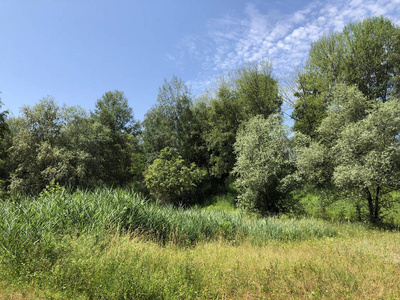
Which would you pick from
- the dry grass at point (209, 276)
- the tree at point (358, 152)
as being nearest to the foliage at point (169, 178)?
the tree at point (358, 152)

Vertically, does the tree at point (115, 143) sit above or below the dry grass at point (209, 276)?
above

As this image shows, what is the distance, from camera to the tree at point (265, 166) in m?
14.5

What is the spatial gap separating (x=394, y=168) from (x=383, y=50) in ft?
50.5

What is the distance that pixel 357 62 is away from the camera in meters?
20.0

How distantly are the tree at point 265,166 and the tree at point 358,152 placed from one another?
4.40 feet

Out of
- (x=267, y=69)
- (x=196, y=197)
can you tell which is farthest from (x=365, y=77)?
(x=196, y=197)

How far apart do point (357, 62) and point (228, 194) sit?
18.9 meters

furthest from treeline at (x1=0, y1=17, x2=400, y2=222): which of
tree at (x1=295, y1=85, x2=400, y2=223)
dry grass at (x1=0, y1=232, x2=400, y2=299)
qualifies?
dry grass at (x1=0, y1=232, x2=400, y2=299)

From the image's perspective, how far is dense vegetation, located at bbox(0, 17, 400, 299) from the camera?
4277 mm

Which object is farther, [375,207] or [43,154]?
[43,154]

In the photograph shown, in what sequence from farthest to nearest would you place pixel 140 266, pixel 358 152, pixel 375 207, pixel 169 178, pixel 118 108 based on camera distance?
1. pixel 118 108
2. pixel 169 178
3. pixel 375 207
4. pixel 358 152
5. pixel 140 266

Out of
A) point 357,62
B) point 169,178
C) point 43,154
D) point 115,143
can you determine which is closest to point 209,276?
point 169,178

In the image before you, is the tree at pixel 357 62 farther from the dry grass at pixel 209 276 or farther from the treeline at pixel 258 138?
the dry grass at pixel 209 276

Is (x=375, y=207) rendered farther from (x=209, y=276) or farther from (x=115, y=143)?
(x=115, y=143)
